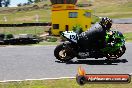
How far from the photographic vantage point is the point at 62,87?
9523 mm

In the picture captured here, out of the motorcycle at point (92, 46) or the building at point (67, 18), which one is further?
the building at point (67, 18)

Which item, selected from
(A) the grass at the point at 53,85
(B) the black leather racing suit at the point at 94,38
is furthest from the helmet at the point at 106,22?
(A) the grass at the point at 53,85

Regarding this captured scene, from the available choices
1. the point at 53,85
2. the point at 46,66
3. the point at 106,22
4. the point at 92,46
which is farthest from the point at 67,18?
the point at 53,85

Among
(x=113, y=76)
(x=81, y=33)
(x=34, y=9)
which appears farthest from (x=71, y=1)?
(x=34, y=9)

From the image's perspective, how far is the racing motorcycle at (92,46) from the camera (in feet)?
49.1

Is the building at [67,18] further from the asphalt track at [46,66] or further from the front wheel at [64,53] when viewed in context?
the front wheel at [64,53]

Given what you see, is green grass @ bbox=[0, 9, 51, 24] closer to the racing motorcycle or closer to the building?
the building

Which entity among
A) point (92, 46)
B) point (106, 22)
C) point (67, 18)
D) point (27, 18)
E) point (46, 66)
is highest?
point (106, 22)

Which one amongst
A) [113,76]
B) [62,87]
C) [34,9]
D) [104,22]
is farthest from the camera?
[34,9]

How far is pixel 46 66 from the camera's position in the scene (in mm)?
13688

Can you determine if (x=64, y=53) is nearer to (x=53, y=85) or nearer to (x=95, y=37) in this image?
(x=95, y=37)

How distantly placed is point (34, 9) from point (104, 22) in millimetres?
95075

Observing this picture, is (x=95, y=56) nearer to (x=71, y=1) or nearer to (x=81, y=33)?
(x=81, y=33)

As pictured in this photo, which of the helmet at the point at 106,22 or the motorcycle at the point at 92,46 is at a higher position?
the helmet at the point at 106,22
